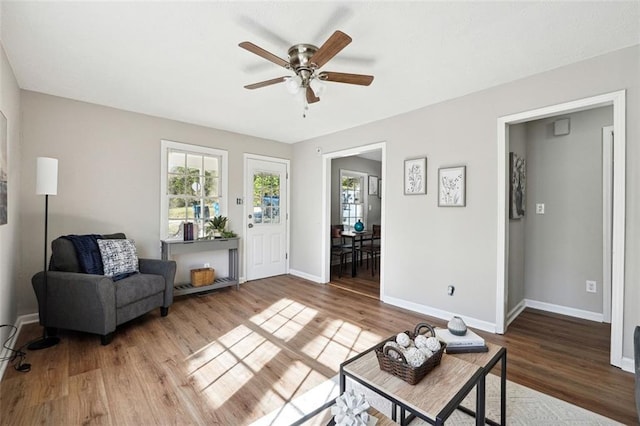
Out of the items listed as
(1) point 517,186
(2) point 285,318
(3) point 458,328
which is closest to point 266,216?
(2) point 285,318

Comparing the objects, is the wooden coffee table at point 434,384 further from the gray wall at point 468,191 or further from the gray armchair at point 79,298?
the gray armchair at point 79,298

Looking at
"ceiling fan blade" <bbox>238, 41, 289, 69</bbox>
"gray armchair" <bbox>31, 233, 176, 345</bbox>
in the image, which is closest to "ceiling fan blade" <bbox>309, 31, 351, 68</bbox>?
"ceiling fan blade" <bbox>238, 41, 289, 69</bbox>

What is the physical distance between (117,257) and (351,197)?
4.62m

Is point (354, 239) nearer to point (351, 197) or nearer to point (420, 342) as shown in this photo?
point (351, 197)

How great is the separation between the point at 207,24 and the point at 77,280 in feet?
7.79

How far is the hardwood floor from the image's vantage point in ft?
5.68

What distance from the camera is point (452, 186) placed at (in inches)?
122

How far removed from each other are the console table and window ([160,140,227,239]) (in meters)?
0.26

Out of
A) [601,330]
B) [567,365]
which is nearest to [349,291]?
[567,365]

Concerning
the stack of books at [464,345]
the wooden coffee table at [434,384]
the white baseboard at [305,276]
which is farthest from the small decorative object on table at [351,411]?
the white baseboard at [305,276]

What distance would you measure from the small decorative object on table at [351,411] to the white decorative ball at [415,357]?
0.30m

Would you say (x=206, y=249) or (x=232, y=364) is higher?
(x=206, y=249)

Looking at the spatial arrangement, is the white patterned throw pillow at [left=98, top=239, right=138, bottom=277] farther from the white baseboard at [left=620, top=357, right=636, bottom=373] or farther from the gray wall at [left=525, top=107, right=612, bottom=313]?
the gray wall at [left=525, top=107, right=612, bottom=313]

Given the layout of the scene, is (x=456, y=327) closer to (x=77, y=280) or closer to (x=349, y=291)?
(x=349, y=291)
